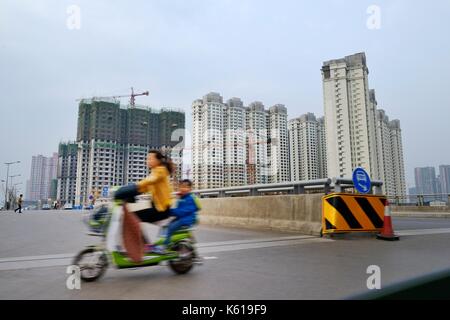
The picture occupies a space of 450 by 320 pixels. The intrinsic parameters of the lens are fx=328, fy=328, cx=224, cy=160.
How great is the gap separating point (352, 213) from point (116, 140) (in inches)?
2538

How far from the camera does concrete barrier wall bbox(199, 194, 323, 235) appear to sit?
826 centimetres

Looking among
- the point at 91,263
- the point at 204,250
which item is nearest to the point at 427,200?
the point at 204,250

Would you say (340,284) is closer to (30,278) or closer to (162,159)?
(162,159)

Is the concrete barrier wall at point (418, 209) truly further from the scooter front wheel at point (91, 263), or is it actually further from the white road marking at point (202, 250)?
the scooter front wheel at point (91, 263)

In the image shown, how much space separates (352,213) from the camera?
7.45 meters

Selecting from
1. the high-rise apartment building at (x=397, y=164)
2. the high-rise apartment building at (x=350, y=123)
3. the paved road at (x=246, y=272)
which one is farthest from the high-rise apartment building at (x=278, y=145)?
the paved road at (x=246, y=272)

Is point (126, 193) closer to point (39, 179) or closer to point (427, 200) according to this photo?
point (427, 200)

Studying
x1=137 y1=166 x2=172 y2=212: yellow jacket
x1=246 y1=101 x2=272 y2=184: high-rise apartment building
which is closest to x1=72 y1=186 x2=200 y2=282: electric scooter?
x1=137 y1=166 x2=172 y2=212: yellow jacket

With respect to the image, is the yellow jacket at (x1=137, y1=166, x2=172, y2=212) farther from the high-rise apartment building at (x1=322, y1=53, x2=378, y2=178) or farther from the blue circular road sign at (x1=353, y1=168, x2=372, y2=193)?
the high-rise apartment building at (x1=322, y1=53, x2=378, y2=178)

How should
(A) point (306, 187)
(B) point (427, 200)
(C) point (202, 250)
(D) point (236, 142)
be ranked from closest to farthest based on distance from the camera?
(C) point (202, 250) → (A) point (306, 187) → (B) point (427, 200) → (D) point (236, 142)

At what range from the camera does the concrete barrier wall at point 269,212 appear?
27.1ft

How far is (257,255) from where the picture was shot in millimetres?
5289
